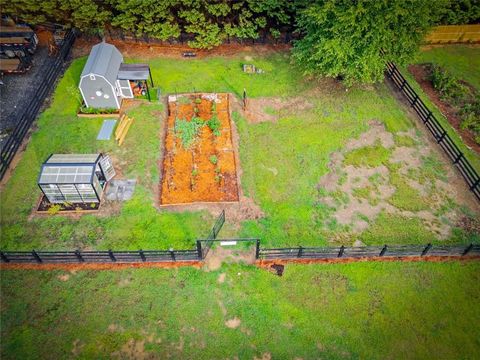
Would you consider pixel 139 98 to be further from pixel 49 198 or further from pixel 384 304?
pixel 384 304

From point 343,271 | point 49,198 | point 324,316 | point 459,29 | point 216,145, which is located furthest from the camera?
point 459,29

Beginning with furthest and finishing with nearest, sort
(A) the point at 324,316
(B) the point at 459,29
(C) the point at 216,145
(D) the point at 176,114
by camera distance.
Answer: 1. (B) the point at 459,29
2. (D) the point at 176,114
3. (C) the point at 216,145
4. (A) the point at 324,316

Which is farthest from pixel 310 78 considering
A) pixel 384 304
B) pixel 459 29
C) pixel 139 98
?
pixel 384 304

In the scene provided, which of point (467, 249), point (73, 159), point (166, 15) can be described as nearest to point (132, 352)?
point (73, 159)

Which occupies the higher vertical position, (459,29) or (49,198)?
(459,29)

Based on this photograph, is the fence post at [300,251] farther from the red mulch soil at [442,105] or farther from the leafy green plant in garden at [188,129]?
the red mulch soil at [442,105]

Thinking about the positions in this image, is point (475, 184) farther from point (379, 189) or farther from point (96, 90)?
point (96, 90)

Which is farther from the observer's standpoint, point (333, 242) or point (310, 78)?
point (310, 78)
